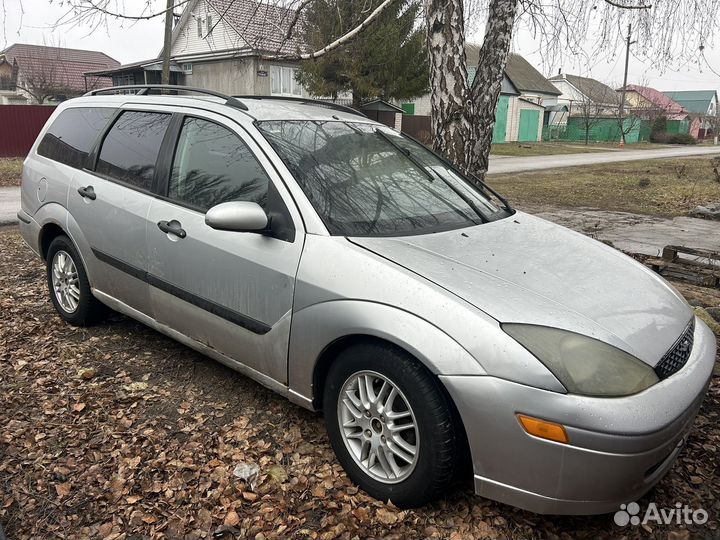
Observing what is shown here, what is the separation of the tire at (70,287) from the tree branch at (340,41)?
10.0ft

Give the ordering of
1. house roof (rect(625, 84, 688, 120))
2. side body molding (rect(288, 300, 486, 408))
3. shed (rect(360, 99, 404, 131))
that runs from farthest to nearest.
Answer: house roof (rect(625, 84, 688, 120)), shed (rect(360, 99, 404, 131)), side body molding (rect(288, 300, 486, 408))

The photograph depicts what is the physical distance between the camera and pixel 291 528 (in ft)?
8.38

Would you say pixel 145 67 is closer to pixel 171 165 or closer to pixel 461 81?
pixel 461 81

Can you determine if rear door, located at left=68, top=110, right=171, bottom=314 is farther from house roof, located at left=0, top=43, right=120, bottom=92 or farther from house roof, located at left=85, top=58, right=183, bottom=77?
house roof, located at left=0, top=43, right=120, bottom=92

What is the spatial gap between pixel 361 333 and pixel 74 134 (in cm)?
328

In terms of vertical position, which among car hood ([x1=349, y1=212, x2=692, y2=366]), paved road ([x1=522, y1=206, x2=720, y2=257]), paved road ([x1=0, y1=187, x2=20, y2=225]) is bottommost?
paved road ([x1=0, y1=187, x2=20, y2=225])

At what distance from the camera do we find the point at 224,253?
316 cm

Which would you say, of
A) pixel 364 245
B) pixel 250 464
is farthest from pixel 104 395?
pixel 364 245

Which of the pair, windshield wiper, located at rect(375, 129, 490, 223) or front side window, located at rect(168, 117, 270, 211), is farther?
windshield wiper, located at rect(375, 129, 490, 223)

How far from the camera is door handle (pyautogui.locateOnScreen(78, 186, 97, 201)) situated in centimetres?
411

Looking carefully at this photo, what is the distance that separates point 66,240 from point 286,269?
2.46 meters

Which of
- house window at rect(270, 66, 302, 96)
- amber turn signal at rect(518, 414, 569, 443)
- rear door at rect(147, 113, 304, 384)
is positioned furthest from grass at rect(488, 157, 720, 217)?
house window at rect(270, 66, 302, 96)

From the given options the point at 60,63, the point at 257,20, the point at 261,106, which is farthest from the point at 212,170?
the point at 60,63

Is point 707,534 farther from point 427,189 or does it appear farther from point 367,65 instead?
point 367,65
